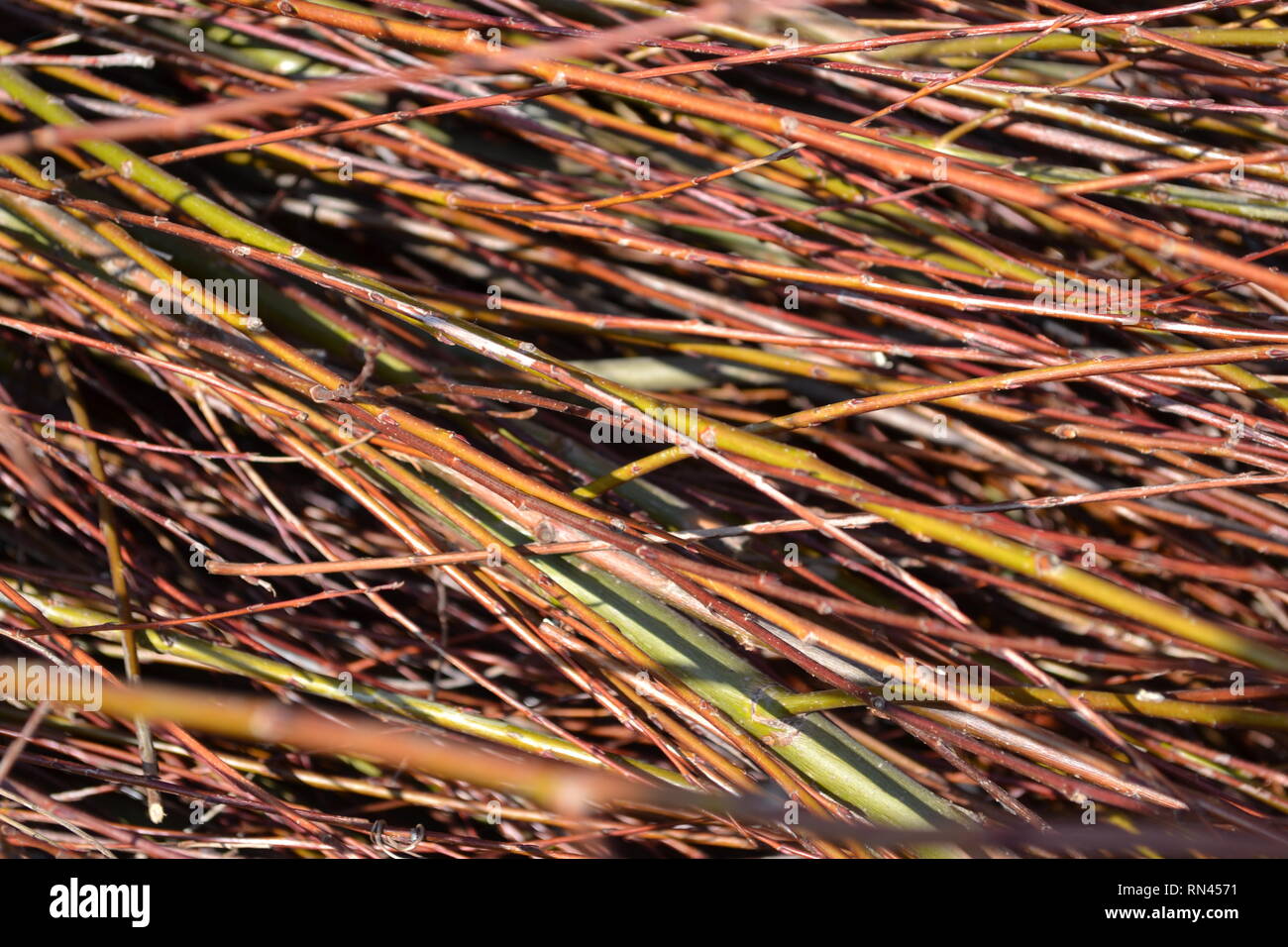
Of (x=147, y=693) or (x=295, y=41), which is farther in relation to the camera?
(x=295, y=41)

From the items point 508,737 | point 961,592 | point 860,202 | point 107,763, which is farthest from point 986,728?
point 107,763

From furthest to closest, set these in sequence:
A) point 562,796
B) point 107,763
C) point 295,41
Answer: point 295,41
point 107,763
point 562,796

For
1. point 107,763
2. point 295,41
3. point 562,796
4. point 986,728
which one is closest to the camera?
point 562,796

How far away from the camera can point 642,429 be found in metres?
0.69

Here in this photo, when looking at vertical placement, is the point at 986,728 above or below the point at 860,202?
below

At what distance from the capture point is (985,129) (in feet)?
3.32

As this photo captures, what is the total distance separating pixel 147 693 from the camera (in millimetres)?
290

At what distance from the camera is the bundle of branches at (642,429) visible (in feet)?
2.32

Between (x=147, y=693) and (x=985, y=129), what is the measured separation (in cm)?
101

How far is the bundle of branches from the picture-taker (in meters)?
0.71
